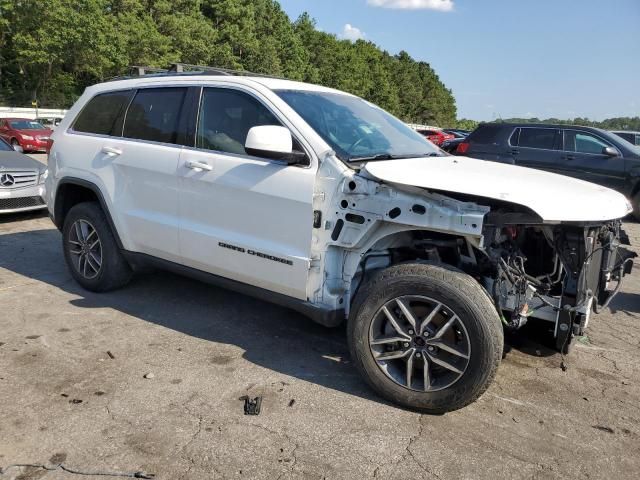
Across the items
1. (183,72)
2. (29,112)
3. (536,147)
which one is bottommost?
(536,147)

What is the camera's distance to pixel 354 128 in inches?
154

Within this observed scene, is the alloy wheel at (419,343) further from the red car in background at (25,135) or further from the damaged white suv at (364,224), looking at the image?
the red car in background at (25,135)

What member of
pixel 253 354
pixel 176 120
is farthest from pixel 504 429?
pixel 176 120

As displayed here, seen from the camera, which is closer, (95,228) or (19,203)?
(95,228)

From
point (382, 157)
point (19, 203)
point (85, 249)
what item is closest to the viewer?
point (382, 157)

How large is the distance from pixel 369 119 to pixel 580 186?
62.3 inches

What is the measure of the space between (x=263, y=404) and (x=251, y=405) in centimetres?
7

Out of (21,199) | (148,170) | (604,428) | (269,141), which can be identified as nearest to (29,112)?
(21,199)

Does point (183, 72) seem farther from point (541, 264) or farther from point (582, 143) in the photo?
point (582, 143)

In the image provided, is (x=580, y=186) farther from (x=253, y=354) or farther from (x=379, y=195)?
(x=253, y=354)

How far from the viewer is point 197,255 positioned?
406 cm

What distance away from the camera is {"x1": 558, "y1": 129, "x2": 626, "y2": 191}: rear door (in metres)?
10.2

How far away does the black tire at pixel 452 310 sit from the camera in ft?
9.63

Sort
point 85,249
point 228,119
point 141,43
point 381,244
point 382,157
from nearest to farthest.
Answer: point 381,244
point 382,157
point 228,119
point 85,249
point 141,43
